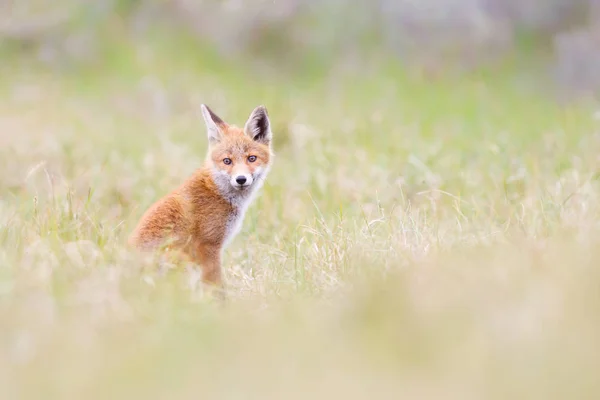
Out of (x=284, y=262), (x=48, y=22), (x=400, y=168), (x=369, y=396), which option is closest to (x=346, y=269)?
(x=284, y=262)

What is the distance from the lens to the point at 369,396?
324 cm

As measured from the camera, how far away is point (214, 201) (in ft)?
20.9

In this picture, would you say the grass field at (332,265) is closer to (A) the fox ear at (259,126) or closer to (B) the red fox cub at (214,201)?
(B) the red fox cub at (214,201)

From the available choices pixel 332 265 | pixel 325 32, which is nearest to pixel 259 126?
pixel 332 265

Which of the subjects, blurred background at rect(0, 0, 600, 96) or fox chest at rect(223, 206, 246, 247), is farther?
blurred background at rect(0, 0, 600, 96)

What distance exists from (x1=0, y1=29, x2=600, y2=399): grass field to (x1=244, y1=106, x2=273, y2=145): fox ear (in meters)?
0.74

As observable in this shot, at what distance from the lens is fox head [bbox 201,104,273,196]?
255 inches

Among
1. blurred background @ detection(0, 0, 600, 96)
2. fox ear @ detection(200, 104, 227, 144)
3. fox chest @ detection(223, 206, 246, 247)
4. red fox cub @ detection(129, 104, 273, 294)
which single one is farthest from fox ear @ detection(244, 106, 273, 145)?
blurred background @ detection(0, 0, 600, 96)

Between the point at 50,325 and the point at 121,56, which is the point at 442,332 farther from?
the point at 121,56

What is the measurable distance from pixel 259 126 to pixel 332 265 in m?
1.76

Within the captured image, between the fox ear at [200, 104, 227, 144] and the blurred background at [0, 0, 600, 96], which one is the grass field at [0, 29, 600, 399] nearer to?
the fox ear at [200, 104, 227, 144]

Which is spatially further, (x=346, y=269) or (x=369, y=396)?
(x=346, y=269)

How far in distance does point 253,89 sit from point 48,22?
158 inches

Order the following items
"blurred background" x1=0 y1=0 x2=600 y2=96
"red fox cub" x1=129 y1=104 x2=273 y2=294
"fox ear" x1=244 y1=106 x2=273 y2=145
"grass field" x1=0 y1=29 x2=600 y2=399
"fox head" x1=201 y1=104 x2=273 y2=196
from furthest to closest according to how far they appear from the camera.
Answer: "blurred background" x1=0 y1=0 x2=600 y2=96
"fox ear" x1=244 y1=106 x2=273 y2=145
"fox head" x1=201 y1=104 x2=273 y2=196
"red fox cub" x1=129 y1=104 x2=273 y2=294
"grass field" x1=0 y1=29 x2=600 y2=399
